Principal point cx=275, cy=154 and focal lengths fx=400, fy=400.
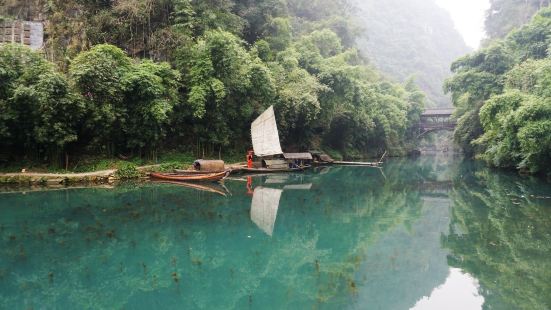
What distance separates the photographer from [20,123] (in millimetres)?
18594

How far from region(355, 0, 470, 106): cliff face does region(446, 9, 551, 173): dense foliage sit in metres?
51.7

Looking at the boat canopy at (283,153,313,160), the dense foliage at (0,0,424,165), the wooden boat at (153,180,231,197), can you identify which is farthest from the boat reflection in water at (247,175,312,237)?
the dense foliage at (0,0,424,165)

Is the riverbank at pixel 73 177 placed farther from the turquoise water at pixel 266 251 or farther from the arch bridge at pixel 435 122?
the arch bridge at pixel 435 122

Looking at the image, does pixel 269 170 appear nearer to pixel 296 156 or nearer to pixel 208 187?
pixel 296 156

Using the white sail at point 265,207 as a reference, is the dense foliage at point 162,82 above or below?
above

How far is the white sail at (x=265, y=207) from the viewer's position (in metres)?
12.0

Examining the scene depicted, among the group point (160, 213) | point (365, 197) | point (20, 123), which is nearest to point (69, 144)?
point (20, 123)

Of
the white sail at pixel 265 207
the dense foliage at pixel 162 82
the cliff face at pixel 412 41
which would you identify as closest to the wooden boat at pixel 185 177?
the white sail at pixel 265 207

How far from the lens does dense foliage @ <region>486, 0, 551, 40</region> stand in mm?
53156

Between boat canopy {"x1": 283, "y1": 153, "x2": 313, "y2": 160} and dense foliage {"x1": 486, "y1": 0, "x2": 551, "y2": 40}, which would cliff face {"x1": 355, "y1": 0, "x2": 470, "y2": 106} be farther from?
boat canopy {"x1": 283, "y1": 153, "x2": 313, "y2": 160}

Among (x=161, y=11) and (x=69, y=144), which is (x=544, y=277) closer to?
(x=69, y=144)

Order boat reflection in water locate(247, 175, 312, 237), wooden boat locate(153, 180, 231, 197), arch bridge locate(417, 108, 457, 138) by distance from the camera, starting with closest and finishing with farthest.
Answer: boat reflection in water locate(247, 175, 312, 237) → wooden boat locate(153, 180, 231, 197) → arch bridge locate(417, 108, 457, 138)

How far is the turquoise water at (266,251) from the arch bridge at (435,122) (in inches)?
1588

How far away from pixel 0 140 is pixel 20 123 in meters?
1.34
